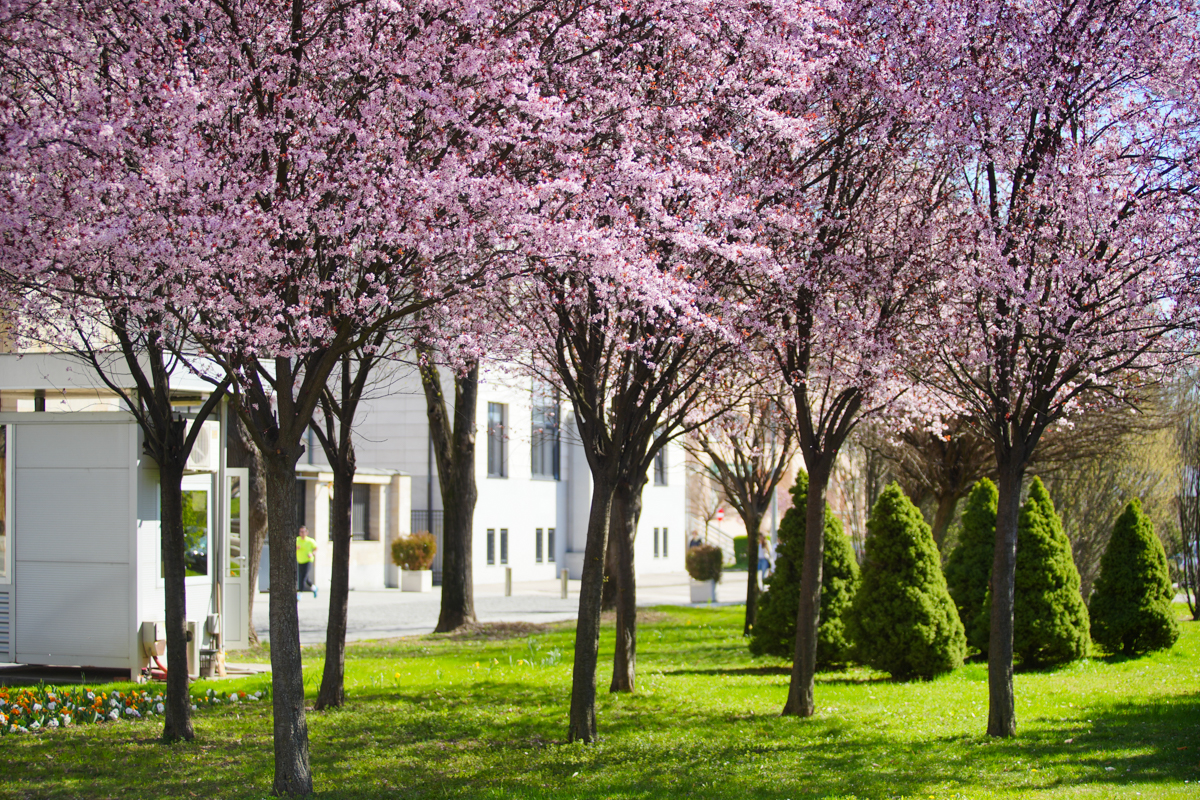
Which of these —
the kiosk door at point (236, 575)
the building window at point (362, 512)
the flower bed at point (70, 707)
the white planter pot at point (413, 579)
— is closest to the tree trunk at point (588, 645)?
the flower bed at point (70, 707)

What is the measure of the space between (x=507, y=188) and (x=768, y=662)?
1021cm

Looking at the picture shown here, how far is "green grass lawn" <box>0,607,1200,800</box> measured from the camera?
7551mm

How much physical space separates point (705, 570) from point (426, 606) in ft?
21.8

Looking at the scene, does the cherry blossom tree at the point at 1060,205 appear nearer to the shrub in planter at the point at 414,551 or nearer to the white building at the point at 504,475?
the white building at the point at 504,475

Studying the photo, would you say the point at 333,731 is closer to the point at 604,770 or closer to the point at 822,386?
the point at 604,770

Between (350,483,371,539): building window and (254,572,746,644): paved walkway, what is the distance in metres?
2.10

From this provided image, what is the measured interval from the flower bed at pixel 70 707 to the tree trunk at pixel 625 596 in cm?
380

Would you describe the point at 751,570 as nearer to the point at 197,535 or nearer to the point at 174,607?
the point at 197,535

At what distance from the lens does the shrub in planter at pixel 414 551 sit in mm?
29781

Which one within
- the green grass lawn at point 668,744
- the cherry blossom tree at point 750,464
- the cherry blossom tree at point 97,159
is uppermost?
the cherry blossom tree at point 97,159

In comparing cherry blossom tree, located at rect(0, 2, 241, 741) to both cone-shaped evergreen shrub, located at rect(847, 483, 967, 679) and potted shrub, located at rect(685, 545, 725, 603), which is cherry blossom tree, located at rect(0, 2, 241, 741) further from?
potted shrub, located at rect(685, 545, 725, 603)

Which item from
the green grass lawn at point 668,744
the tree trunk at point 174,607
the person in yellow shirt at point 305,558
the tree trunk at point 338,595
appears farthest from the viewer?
the person in yellow shirt at point 305,558

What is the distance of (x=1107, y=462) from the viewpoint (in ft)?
69.9

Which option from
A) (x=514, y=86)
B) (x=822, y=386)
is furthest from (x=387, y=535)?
(x=514, y=86)
